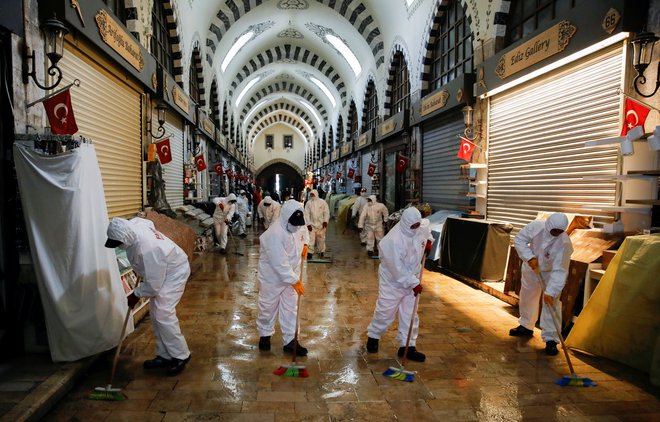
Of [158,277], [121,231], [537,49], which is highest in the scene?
[537,49]

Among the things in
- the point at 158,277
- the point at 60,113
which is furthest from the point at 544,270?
the point at 60,113

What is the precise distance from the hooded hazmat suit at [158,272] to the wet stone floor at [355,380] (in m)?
0.28

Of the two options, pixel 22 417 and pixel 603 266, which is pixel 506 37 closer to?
pixel 603 266

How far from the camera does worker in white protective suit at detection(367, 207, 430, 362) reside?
12.3 ft

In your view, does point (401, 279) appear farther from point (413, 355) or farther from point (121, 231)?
point (121, 231)

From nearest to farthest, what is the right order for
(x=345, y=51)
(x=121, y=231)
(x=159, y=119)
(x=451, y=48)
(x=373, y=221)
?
(x=121, y=231) → (x=159, y=119) → (x=451, y=48) → (x=373, y=221) → (x=345, y=51)

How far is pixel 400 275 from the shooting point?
3713mm

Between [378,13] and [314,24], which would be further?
[314,24]

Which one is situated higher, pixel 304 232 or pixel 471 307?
pixel 304 232

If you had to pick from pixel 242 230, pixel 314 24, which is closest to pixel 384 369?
pixel 242 230

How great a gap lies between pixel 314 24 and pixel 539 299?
14267 mm

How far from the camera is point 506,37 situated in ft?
23.5

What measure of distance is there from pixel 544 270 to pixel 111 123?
5639 mm

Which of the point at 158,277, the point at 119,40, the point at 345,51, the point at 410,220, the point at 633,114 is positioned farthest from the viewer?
the point at 345,51
